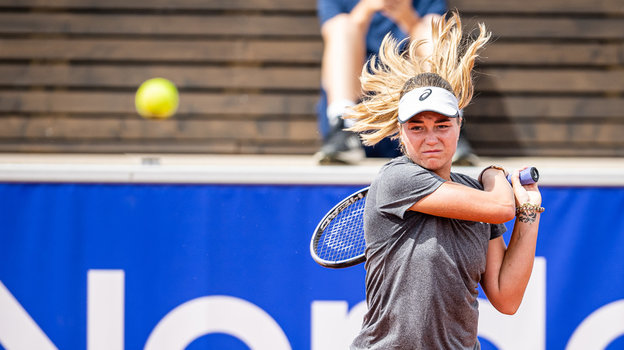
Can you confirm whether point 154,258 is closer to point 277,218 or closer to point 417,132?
point 277,218

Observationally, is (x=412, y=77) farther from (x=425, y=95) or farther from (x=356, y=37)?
(x=356, y=37)

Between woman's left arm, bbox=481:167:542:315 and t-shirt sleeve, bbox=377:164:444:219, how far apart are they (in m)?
0.27

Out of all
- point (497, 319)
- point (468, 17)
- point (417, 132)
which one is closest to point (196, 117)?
point (468, 17)

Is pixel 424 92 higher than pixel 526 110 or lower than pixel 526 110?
lower

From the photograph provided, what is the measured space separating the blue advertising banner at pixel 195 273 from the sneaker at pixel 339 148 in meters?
0.71

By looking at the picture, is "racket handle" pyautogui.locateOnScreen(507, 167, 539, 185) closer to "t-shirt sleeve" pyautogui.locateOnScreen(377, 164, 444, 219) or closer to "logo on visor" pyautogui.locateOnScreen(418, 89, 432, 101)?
"t-shirt sleeve" pyautogui.locateOnScreen(377, 164, 444, 219)

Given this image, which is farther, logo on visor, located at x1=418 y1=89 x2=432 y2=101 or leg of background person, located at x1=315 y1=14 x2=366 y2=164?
leg of background person, located at x1=315 y1=14 x2=366 y2=164

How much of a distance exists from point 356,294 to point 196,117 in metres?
2.61

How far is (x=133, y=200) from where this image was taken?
2836 millimetres

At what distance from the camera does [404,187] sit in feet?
6.04

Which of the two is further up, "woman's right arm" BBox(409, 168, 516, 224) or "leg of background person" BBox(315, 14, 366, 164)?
"leg of background person" BBox(315, 14, 366, 164)

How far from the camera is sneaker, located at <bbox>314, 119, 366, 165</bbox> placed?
Answer: 11.6 ft

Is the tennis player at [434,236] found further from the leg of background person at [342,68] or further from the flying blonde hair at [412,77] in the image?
the leg of background person at [342,68]

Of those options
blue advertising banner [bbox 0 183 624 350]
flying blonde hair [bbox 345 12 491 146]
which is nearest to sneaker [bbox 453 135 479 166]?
blue advertising banner [bbox 0 183 624 350]
